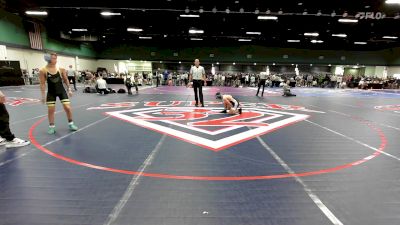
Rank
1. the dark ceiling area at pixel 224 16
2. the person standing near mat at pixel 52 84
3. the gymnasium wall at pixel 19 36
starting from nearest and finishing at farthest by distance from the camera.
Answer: the person standing near mat at pixel 52 84 < the dark ceiling area at pixel 224 16 < the gymnasium wall at pixel 19 36

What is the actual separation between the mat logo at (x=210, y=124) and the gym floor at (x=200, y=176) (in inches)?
2.2

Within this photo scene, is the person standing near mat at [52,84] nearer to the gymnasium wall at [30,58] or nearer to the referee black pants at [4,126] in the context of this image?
the referee black pants at [4,126]

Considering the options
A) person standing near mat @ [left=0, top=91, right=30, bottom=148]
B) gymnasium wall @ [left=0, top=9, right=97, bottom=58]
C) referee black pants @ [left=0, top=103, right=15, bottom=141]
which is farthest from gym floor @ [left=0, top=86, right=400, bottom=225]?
gymnasium wall @ [left=0, top=9, right=97, bottom=58]

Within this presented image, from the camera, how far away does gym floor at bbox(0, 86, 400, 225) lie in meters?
2.55

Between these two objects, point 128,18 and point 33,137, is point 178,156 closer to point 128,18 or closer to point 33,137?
point 33,137

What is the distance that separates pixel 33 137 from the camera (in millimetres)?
5336

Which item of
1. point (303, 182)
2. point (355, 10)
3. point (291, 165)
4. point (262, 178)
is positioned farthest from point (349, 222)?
point (355, 10)

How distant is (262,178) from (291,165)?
75cm

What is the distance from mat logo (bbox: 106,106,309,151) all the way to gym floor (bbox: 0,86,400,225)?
55 millimetres

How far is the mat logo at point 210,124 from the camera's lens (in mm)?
5367

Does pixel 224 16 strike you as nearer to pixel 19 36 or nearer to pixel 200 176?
pixel 19 36

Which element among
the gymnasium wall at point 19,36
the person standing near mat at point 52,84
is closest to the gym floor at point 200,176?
the person standing near mat at point 52,84

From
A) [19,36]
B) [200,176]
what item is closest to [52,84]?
[200,176]

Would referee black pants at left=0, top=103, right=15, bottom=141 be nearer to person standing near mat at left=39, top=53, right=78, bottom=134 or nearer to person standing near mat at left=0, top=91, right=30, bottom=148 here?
person standing near mat at left=0, top=91, right=30, bottom=148
